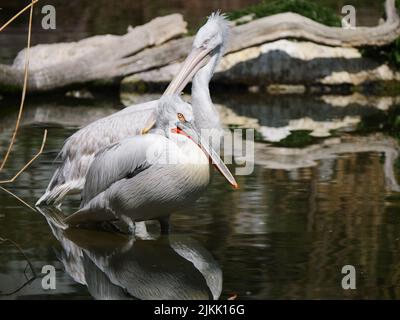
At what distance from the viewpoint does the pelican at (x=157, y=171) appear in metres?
6.52

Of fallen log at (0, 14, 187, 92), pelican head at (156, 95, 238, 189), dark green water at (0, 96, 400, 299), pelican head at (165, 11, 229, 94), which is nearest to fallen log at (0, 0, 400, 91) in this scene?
fallen log at (0, 14, 187, 92)

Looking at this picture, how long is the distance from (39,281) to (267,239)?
4.96ft

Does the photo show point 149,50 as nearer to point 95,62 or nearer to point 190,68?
point 95,62

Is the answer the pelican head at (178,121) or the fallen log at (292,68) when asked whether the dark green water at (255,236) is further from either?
the fallen log at (292,68)

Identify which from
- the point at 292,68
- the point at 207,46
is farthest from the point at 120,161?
the point at 292,68

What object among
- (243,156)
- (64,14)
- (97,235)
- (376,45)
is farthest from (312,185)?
(64,14)

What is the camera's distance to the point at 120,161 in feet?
22.3

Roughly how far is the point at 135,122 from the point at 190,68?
86 centimetres

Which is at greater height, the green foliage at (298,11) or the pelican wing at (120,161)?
the green foliage at (298,11)

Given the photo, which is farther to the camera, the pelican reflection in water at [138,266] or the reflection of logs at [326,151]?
the reflection of logs at [326,151]

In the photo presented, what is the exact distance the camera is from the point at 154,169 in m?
6.57

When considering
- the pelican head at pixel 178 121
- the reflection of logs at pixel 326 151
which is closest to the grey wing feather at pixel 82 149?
the pelican head at pixel 178 121
